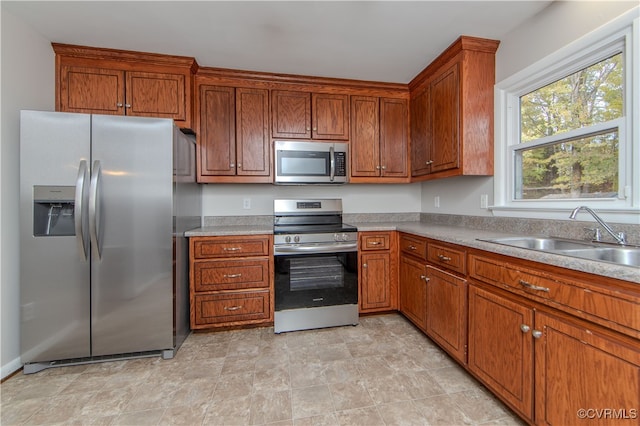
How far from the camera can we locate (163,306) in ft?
6.43

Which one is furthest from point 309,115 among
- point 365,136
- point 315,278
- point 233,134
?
point 315,278

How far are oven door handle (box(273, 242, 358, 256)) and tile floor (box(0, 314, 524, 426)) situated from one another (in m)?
0.74

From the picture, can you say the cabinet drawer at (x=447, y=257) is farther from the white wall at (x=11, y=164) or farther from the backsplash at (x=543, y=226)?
the white wall at (x=11, y=164)

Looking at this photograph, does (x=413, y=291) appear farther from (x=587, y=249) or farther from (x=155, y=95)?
(x=155, y=95)

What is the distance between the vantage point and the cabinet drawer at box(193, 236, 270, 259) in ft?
7.43

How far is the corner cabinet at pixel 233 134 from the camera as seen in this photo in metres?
2.53

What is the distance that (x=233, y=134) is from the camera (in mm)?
2588

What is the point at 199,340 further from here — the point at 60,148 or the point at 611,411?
the point at 611,411

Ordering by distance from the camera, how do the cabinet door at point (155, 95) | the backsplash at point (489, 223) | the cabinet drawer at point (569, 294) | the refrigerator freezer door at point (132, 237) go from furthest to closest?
the cabinet door at point (155, 95) < the refrigerator freezer door at point (132, 237) < the backsplash at point (489, 223) < the cabinet drawer at point (569, 294)

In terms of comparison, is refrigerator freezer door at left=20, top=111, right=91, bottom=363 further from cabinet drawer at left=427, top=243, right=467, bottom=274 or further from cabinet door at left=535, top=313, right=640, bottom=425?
cabinet door at left=535, top=313, right=640, bottom=425

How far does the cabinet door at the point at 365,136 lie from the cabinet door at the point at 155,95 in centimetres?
164

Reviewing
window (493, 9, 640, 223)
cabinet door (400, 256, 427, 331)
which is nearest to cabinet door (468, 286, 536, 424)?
cabinet door (400, 256, 427, 331)

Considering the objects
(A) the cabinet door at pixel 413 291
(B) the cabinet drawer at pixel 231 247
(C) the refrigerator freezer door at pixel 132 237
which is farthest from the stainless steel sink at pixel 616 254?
(C) the refrigerator freezer door at pixel 132 237

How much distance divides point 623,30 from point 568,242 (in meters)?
1.13
